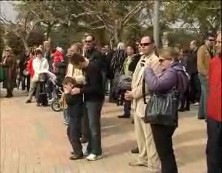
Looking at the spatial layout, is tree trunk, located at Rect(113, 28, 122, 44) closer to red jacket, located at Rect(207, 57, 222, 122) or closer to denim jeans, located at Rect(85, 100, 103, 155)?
denim jeans, located at Rect(85, 100, 103, 155)

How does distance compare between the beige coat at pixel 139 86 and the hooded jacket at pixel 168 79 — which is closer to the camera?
the hooded jacket at pixel 168 79

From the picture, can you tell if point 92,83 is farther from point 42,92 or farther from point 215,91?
point 42,92

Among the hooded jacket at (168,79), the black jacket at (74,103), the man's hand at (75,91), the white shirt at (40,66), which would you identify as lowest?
the black jacket at (74,103)

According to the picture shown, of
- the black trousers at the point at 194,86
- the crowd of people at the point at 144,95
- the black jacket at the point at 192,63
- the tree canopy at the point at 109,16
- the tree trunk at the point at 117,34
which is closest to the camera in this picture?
the crowd of people at the point at 144,95

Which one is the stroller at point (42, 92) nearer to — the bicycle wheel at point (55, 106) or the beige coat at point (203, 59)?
the bicycle wheel at point (55, 106)

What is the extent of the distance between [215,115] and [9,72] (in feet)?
44.5

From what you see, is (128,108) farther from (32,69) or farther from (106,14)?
(106,14)

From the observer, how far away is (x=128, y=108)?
12.0 m

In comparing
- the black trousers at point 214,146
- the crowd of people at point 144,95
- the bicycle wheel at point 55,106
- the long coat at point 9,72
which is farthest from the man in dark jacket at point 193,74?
the black trousers at point 214,146

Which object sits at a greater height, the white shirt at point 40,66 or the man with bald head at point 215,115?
the white shirt at point 40,66

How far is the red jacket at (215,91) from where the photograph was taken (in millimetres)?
4947

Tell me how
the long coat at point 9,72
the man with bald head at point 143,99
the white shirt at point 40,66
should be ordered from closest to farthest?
the man with bald head at point 143,99
the white shirt at point 40,66
the long coat at point 9,72

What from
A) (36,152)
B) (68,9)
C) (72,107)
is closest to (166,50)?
(72,107)

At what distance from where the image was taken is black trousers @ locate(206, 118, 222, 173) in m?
5.12
